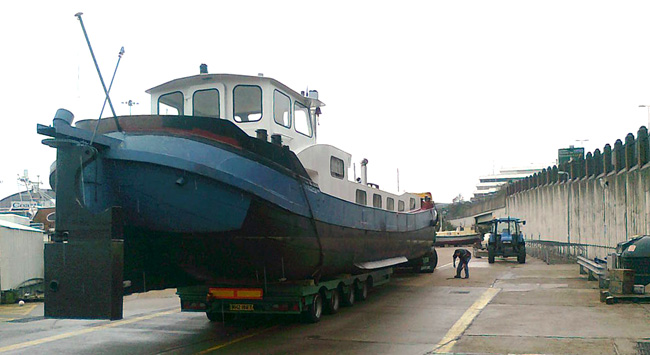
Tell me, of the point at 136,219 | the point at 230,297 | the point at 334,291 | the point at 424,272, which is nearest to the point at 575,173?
the point at 424,272

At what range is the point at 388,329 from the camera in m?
10.8

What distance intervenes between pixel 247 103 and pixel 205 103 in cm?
79

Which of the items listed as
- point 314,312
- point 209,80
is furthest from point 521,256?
point 209,80

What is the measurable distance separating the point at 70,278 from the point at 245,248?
2.70m

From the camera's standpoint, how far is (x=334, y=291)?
1261 cm

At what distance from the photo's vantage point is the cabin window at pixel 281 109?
11.2 metres

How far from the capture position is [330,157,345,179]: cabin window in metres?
12.0

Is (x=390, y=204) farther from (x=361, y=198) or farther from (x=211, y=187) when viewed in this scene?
(x=211, y=187)

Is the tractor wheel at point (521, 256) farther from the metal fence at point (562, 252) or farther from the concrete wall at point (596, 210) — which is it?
the concrete wall at point (596, 210)

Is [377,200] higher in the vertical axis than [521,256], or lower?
higher

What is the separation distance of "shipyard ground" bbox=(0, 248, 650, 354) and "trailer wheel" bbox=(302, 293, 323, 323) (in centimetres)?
20

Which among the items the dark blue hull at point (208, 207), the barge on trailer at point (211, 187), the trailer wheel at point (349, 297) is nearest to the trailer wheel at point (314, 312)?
the barge on trailer at point (211, 187)

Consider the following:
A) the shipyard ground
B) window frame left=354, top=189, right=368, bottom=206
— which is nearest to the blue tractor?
the shipyard ground

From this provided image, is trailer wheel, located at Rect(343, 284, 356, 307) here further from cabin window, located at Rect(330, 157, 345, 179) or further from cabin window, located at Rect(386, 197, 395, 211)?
cabin window, located at Rect(386, 197, 395, 211)
